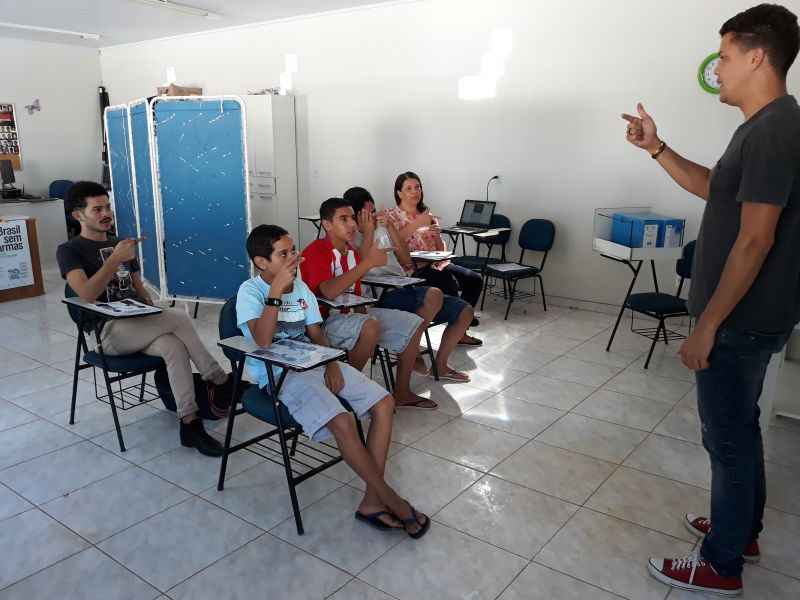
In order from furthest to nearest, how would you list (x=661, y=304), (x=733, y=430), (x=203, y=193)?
(x=203, y=193), (x=661, y=304), (x=733, y=430)

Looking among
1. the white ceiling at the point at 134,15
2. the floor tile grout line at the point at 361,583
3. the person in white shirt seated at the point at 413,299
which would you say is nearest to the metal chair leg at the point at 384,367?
the person in white shirt seated at the point at 413,299

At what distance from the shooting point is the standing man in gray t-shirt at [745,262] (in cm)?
155

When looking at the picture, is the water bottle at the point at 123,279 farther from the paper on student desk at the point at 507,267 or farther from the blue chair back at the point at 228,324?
the paper on student desk at the point at 507,267

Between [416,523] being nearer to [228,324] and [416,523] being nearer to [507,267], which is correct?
[228,324]

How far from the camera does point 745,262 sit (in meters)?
1.59

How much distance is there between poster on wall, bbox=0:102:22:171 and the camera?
807 centimetres

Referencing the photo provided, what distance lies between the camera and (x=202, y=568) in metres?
2.07

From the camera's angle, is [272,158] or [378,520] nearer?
[378,520]

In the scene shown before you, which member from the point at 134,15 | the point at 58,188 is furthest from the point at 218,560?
the point at 58,188

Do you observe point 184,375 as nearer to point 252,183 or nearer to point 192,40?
point 252,183

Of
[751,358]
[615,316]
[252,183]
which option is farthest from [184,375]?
[252,183]

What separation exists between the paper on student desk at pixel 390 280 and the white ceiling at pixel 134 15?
148 inches

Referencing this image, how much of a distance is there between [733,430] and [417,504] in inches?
48.0

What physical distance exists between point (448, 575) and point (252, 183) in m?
5.63
